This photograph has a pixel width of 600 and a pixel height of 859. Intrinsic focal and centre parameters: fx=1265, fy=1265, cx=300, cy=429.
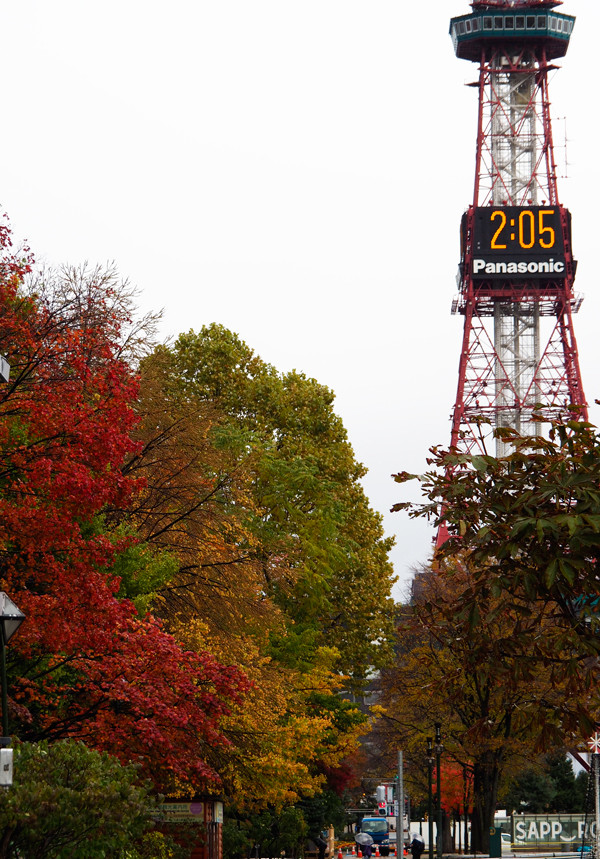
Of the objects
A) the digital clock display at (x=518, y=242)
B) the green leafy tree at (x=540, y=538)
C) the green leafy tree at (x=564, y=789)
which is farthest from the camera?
the digital clock display at (x=518, y=242)

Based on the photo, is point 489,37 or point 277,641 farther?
point 489,37

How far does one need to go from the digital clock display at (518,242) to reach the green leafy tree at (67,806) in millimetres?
74838

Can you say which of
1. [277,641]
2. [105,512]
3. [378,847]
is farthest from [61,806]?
[378,847]

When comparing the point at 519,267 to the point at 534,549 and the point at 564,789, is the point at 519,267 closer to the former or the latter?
the point at 564,789

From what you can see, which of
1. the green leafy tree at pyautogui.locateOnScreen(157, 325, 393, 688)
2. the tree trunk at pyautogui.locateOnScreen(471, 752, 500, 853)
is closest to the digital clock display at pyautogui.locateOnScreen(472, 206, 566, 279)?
the green leafy tree at pyautogui.locateOnScreen(157, 325, 393, 688)

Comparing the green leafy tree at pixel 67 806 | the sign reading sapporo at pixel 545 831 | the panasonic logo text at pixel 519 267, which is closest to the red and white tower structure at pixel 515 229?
the panasonic logo text at pixel 519 267

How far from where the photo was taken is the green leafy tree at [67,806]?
1270 centimetres

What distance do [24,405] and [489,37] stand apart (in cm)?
7969

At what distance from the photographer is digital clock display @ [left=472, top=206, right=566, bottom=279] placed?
283 feet

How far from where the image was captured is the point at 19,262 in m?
21.7

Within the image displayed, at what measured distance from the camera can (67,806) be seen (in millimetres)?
12984

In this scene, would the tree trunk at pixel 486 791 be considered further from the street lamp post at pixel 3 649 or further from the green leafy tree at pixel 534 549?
the street lamp post at pixel 3 649

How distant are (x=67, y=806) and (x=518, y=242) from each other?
255 feet

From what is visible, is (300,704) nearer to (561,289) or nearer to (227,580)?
(227,580)
